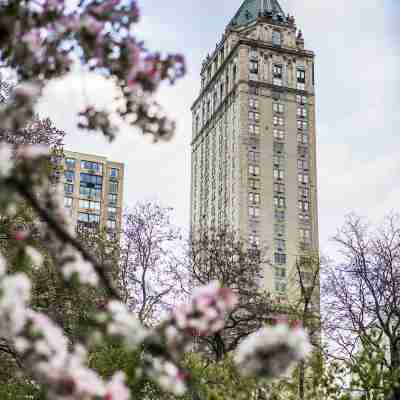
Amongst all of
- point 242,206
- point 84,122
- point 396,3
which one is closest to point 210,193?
point 242,206

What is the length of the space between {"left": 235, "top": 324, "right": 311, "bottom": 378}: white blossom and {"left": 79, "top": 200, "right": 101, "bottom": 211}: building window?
10210 centimetres

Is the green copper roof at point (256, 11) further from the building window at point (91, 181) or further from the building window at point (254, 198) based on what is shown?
the building window at point (91, 181)

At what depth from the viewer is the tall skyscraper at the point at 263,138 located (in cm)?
10162

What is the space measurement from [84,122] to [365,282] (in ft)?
73.8

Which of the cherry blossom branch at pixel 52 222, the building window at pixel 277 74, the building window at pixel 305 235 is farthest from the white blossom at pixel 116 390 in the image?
the building window at pixel 277 74

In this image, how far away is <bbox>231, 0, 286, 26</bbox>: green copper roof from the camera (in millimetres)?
115375

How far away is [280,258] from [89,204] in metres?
28.8

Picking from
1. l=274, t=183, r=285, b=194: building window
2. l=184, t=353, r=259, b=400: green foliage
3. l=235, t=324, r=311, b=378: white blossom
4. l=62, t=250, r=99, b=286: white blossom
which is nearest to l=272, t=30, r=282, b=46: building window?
l=274, t=183, r=285, b=194: building window

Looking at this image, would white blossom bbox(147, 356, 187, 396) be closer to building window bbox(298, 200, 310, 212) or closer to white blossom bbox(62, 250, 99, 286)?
white blossom bbox(62, 250, 99, 286)

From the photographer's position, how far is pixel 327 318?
25.8m

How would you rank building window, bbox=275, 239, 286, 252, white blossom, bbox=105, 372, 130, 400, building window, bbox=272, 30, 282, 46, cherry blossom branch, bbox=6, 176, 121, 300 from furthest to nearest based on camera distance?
building window, bbox=272, 30, 282, 46, building window, bbox=275, 239, 286, 252, white blossom, bbox=105, 372, 130, 400, cherry blossom branch, bbox=6, 176, 121, 300

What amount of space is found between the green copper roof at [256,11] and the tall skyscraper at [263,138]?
163 millimetres

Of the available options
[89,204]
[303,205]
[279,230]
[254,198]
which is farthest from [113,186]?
[303,205]

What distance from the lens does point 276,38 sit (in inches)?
4476
